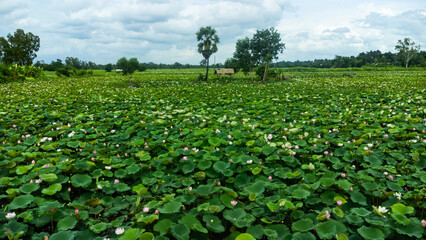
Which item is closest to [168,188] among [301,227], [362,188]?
[301,227]

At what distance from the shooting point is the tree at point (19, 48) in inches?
1887

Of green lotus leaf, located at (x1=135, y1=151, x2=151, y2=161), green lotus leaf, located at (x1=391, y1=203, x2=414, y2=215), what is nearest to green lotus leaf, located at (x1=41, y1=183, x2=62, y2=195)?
green lotus leaf, located at (x1=135, y1=151, x2=151, y2=161)

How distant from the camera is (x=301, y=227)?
2.33 meters

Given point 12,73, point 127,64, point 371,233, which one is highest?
point 127,64

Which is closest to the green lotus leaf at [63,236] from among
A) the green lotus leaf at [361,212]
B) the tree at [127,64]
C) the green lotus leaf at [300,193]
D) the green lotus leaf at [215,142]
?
the green lotus leaf at [300,193]

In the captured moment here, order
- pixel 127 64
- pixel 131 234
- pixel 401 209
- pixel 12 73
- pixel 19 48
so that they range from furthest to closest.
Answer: pixel 19 48 < pixel 127 64 < pixel 12 73 < pixel 401 209 < pixel 131 234

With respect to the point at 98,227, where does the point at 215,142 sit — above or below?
above

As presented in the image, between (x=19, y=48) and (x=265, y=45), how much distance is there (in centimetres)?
5040

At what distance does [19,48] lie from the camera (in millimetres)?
50344

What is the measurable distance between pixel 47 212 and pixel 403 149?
5.51 metres

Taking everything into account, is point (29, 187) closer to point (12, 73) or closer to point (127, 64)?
point (12, 73)

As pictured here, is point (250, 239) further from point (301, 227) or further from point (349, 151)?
point (349, 151)

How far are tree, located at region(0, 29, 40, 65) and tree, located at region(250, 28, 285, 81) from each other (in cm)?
4762

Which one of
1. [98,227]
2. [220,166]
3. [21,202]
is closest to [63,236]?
[98,227]
